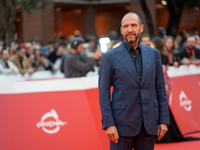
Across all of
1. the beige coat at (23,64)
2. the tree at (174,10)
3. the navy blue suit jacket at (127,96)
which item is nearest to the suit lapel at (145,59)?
the navy blue suit jacket at (127,96)

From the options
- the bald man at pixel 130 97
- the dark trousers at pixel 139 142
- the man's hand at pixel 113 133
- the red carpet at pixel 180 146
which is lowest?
the red carpet at pixel 180 146

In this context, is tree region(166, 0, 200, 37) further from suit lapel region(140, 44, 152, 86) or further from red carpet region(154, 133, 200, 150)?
suit lapel region(140, 44, 152, 86)

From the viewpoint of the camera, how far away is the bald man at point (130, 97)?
3205 millimetres

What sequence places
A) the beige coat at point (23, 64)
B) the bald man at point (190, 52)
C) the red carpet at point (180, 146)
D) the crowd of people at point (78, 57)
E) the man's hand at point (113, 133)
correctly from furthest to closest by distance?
1. the beige coat at point (23, 64)
2. the bald man at point (190, 52)
3. the crowd of people at point (78, 57)
4. the red carpet at point (180, 146)
5. the man's hand at point (113, 133)

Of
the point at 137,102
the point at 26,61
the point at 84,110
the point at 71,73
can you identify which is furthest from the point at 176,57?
the point at 137,102

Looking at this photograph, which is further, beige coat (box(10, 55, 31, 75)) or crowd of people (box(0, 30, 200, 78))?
beige coat (box(10, 55, 31, 75))

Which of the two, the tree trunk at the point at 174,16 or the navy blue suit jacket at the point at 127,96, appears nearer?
the navy blue suit jacket at the point at 127,96

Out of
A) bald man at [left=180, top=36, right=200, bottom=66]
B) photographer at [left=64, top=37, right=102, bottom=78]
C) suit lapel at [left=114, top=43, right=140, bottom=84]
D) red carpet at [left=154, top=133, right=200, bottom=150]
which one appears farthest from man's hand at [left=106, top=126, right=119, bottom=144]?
bald man at [left=180, top=36, right=200, bottom=66]

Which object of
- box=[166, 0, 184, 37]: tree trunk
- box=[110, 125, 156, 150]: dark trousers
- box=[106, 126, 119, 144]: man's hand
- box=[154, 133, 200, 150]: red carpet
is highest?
box=[166, 0, 184, 37]: tree trunk

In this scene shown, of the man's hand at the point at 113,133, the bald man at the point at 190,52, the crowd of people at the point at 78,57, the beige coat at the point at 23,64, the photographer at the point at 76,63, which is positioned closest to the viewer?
the man's hand at the point at 113,133

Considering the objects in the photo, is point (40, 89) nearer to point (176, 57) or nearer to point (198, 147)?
point (198, 147)

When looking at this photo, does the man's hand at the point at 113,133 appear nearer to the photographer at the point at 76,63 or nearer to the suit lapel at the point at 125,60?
the suit lapel at the point at 125,60

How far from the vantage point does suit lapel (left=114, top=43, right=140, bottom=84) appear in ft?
10.6

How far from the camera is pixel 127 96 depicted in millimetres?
3215
